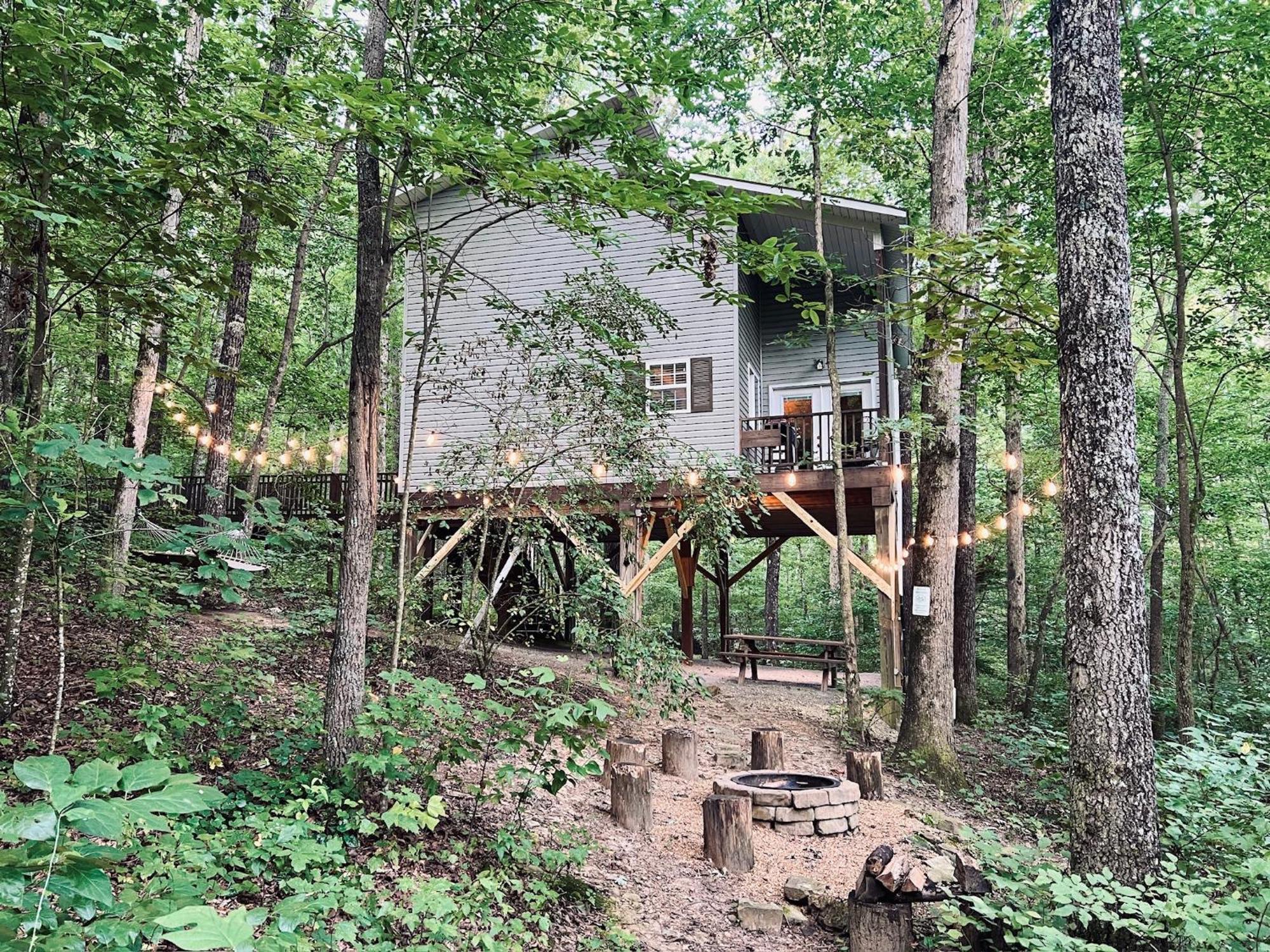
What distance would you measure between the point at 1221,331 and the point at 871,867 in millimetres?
10822

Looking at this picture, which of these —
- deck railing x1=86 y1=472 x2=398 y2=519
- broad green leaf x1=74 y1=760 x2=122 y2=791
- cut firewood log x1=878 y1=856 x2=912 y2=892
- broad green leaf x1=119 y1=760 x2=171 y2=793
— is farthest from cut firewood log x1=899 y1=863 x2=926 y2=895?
deck railing x1=86 y1=472 x2=398 y2=519

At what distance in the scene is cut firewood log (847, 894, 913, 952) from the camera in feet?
13.2

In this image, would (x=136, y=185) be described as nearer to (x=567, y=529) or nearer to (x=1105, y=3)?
(x=567, y=529)

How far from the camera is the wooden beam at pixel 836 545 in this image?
10.6m

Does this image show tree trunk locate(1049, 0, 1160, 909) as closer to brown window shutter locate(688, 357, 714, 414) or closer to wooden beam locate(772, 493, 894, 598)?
wooden beam locate(772, 493, 894, 598)

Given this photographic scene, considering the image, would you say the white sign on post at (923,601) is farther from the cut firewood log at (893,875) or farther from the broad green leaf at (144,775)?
the broad green leaf at (144,775)

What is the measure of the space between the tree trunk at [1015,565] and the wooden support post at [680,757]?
23.6 feet

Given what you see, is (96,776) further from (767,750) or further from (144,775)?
(767,750)

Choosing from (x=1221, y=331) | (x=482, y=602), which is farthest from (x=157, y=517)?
(x=1221, y=331)

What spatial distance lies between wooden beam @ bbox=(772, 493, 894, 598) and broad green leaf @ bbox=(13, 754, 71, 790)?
9.34m

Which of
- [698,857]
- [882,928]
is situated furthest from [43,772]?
[698,857]

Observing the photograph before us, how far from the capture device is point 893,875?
4.17 metres

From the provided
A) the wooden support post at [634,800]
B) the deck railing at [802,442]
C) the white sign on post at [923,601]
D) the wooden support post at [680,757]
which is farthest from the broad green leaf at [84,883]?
the deck railing at [802,442]

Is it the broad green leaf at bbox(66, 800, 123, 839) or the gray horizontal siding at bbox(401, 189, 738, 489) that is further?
the gray horizontal siding at bbox(401, 189, 738, 489)
